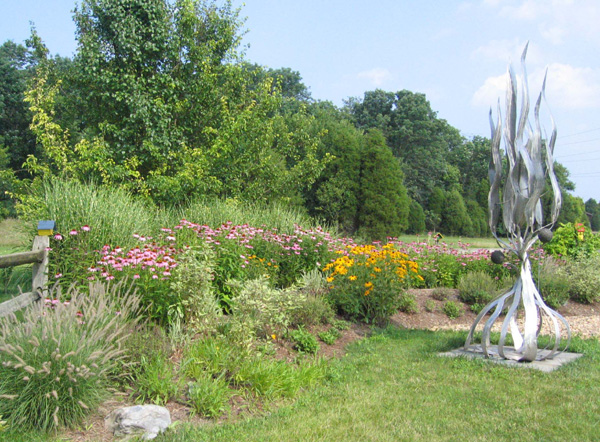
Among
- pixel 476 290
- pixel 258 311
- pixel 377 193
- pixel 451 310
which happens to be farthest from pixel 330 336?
pixel 377 193

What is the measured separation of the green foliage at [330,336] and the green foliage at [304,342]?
0.35 metres

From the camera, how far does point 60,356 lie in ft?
11.0

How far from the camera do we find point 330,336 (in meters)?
6.11

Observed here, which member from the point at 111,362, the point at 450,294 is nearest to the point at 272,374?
the point at 111,362

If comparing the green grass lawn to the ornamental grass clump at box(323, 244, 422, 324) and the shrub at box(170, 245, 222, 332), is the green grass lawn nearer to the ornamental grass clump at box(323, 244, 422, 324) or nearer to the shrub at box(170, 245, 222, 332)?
the shrub at box(170, 245, 222, 332)

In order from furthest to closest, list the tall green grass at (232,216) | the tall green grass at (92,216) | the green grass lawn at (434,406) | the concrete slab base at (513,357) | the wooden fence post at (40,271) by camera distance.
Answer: the tall green grass at (232,216)
the tall green grass at (92,216)
the wooden fence post at (40,271)
the concrete slab base at (513,357)
the green grass lawn at (434,406)

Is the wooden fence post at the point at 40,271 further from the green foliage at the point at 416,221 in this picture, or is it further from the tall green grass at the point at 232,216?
the green foliage at the point at 416,221

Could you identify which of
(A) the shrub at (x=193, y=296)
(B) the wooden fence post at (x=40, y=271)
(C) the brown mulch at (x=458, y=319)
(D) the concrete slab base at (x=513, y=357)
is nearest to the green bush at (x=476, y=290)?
(C) the brown mulch at (x=458, y=319)

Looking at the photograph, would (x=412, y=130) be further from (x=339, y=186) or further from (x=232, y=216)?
(x=232, y=216)

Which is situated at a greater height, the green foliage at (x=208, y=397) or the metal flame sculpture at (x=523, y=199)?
the metal flame sculpture at (x=523, y=199)

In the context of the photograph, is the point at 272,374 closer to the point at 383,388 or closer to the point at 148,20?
the point at 383,388

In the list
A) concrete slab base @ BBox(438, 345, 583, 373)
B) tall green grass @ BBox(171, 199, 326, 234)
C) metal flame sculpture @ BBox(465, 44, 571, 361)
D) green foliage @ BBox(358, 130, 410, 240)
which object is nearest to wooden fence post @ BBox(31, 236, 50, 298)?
tall green grass @ BBox(171, 199, 326, 234)

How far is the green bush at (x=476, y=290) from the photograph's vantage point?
8953 mm

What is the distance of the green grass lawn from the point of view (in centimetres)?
351
